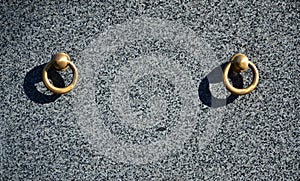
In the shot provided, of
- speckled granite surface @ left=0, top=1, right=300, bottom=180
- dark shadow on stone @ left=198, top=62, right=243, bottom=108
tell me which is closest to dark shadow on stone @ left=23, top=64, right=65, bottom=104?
speckled granite surface @ left=0, top=1, right=300, bottom=180

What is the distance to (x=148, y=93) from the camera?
111 centimetres

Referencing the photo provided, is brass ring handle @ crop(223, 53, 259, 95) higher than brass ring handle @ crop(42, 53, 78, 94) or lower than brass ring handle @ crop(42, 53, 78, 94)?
lower

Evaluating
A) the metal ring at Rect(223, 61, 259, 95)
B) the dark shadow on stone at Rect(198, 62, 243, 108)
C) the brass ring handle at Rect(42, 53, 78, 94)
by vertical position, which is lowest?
the metal ring at Rect(223, 61, 259, 95)

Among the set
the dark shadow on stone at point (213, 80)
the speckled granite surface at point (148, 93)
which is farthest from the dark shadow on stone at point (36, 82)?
the dark shadow on stone at point (213, 80)

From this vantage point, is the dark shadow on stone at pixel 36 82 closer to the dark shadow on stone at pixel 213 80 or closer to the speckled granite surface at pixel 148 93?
the speckled granite surface at pixel 148 93

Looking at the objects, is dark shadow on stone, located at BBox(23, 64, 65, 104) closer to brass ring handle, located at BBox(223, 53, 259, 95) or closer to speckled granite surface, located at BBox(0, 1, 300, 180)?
speckled granite surface, located at BBox(0, 1, 300, 180)

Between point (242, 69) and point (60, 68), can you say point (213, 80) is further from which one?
point (60, 68)

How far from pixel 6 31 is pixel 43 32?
72 millimetres

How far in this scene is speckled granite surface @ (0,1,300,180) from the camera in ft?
3.62

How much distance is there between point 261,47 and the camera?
111cm

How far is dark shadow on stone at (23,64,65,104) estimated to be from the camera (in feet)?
3.62

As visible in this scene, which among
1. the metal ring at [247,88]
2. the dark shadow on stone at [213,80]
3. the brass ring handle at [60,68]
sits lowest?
the metal ring at [247,88]

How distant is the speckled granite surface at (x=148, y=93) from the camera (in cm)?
110

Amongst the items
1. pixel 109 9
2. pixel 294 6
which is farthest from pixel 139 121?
pixel 294 6
